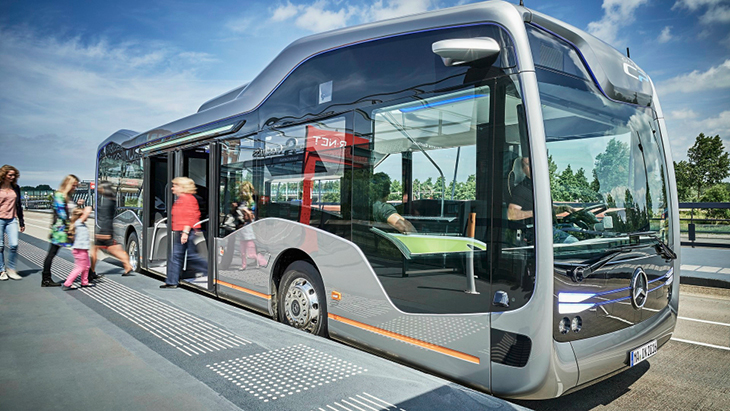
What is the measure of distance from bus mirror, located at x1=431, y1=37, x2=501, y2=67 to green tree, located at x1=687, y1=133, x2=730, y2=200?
148ft

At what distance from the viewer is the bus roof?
3.46 meters

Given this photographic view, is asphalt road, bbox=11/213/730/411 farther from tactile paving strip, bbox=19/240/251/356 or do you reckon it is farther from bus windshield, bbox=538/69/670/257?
bus windshield, bbox=538/69/670/257

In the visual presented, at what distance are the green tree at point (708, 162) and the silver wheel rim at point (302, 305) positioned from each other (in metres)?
44.5

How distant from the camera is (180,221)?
7539mm

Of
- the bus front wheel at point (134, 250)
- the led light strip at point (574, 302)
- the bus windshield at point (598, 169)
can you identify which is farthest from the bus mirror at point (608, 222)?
the bus front wheel at point (134, 250)

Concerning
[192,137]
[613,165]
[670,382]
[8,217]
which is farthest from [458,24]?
[8,217]

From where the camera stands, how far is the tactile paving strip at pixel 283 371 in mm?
3406

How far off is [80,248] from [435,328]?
5.85m

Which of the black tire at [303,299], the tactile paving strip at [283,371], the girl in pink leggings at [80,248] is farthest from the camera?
the girl in pink leggings at [80,248]

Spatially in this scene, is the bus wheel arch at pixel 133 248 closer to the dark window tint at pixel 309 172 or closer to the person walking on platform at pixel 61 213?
the person walking on platform at pixel 61 213

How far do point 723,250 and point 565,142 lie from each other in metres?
12.9

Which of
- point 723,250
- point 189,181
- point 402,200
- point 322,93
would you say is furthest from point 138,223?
point 723,250

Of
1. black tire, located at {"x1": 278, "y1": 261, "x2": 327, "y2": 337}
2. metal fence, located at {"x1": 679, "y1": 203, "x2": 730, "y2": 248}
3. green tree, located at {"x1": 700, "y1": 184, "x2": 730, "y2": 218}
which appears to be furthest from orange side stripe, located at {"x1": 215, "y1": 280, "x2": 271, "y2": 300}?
green tree, located at {"x1": 700, "y1": 184, "x2": 730, "y2": 218}

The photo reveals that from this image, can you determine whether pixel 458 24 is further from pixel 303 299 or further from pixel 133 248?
pixel 133 248
